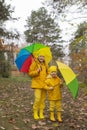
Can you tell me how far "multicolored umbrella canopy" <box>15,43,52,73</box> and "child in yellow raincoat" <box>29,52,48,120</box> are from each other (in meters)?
0.32

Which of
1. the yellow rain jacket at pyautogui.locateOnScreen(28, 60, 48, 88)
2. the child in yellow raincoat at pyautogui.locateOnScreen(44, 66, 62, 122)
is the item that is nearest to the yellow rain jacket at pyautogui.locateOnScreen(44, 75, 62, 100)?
the child in yellow raincoat at pyautogui.locateOnScreen(44, 66, 62, 122)

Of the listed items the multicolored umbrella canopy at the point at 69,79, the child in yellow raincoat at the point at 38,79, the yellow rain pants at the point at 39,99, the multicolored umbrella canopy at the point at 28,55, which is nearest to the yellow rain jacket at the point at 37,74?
the child in yellow raincoat at the point at 38,79

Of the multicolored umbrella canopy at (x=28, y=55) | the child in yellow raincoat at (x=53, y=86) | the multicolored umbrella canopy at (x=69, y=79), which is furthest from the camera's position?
the multicolored umbrella canopy at (x=28, y=55)

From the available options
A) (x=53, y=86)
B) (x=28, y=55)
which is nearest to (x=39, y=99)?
(x=53, y=86)

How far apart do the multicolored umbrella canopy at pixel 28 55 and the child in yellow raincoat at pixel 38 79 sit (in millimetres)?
324

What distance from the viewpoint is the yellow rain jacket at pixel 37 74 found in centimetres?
980

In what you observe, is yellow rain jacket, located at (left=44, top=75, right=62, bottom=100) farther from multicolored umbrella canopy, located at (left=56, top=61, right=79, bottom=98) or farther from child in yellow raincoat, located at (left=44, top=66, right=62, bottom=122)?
multicolored umbrella canopy, located at (left=56, top=61, right=79, bottom=98)

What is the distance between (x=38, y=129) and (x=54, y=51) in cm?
5601

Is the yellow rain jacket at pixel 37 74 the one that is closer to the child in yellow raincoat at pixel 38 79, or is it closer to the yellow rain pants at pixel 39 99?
the child in yellow raincoat at pixel 38 79

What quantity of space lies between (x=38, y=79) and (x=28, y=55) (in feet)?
2.97

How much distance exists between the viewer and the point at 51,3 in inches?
811

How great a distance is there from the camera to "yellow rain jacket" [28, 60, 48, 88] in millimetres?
9797

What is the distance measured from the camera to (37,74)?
9.80 metres

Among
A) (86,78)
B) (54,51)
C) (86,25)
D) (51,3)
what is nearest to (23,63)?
(86,25)
